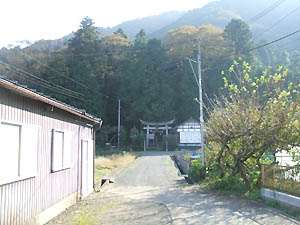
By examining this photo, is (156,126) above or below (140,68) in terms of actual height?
below

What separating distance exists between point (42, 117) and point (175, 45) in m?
50.8

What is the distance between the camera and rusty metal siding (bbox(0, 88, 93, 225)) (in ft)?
17.5

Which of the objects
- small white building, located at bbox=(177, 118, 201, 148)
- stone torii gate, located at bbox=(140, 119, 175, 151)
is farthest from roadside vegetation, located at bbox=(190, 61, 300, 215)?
stone torii gate, located at bbox=(140, 119, 175, 151)

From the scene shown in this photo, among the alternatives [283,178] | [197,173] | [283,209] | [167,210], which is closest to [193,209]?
[167,210]

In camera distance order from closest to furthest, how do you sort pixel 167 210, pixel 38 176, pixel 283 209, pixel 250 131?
pixel 38 176, pixel 283 209, pixel 167 210, pixel 250 131

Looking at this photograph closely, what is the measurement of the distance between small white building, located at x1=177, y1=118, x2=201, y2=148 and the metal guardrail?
3617 centimetres

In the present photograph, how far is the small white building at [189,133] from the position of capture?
45.3 m

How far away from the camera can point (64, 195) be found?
27.7 ft

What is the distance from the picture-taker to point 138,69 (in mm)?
53969

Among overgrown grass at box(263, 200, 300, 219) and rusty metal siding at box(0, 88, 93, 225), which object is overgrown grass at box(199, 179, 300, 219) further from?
rusty metal siding at box(0, 88, 93, 225)

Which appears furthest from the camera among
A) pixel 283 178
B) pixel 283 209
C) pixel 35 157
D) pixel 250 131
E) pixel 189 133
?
pixel 189 133

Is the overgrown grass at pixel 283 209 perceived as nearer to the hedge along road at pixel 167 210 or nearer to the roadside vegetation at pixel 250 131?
the roadside vegetation at pixel 250 131

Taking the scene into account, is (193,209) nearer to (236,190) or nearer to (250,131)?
(236,190)

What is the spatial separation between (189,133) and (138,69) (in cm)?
1642
